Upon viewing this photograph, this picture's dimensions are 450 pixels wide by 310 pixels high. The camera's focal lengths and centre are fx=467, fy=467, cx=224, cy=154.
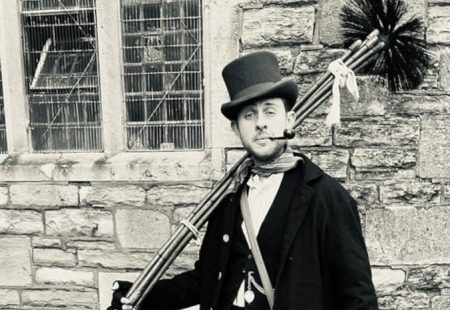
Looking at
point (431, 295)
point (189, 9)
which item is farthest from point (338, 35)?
point (431, 295)

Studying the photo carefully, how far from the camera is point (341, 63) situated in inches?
80.0

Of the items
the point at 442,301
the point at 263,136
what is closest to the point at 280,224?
the point at 263,136

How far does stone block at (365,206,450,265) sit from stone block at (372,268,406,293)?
6 cm

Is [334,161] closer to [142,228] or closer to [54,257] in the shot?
[142,228]

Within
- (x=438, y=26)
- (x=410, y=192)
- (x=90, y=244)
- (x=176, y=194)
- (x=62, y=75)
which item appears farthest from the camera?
(x=62, y=75)

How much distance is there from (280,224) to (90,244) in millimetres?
1729

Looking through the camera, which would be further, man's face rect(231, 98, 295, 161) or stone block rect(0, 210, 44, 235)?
stone block rect(0, 210, 44, 235)

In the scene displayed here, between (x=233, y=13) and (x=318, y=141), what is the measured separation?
0.92m

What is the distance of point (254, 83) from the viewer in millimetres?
1746

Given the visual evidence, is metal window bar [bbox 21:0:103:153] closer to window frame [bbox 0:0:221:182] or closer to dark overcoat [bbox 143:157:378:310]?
window frame [bbox 0:0:221:182]

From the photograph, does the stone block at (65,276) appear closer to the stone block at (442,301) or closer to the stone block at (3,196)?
the stone block at (3,196)

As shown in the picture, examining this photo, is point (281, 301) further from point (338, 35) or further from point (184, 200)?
point (338, 35)

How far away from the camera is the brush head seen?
7.15 feet

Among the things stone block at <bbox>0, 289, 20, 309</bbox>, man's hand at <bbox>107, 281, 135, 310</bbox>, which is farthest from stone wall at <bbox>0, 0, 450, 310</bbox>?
man's hand at <bbox>107, 281, 135, 310</bbox>
